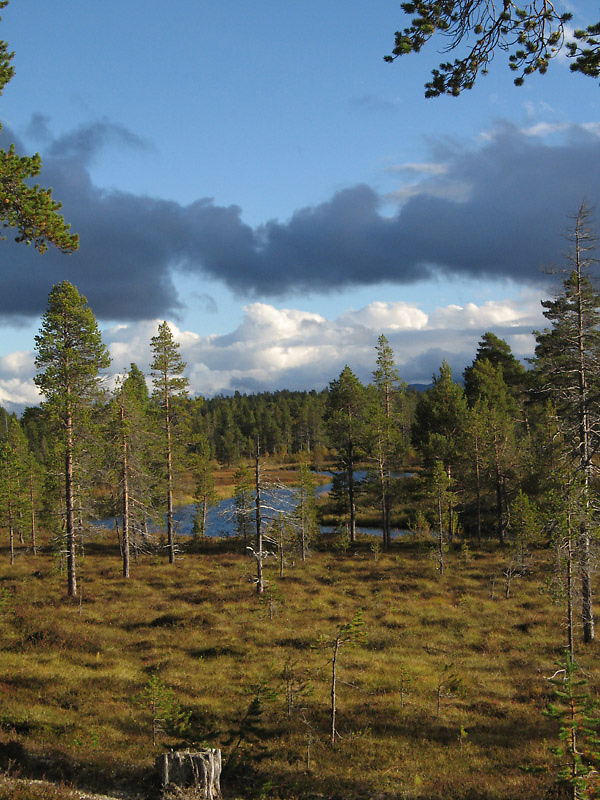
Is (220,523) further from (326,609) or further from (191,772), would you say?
(191,772)

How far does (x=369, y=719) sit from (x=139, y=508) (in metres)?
28.7

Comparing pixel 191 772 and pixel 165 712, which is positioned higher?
pixel 165 712

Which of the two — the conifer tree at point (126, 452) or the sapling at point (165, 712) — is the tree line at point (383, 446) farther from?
the sapling at point (165, 712)

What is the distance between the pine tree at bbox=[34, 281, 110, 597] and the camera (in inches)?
1100

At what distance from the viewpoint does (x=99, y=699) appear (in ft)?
54.1

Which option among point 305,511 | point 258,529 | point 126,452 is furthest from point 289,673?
point 305,511

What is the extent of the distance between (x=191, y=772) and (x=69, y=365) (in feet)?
76.4

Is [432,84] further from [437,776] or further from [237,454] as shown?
[237,454]

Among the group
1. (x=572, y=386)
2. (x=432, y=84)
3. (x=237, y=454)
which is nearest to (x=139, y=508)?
(x=572, y=386)

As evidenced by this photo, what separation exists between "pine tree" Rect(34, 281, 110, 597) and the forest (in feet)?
0.36

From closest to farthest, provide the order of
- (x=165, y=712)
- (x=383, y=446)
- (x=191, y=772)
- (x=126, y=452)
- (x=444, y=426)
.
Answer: (x=191, y=772), (x=165, y=712), (x=126, y=452), (x=383, y=446), (x=444, y=426)

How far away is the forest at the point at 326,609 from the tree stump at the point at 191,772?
2.85 feet

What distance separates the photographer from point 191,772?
9664 millimetres

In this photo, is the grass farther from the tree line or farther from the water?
the water
